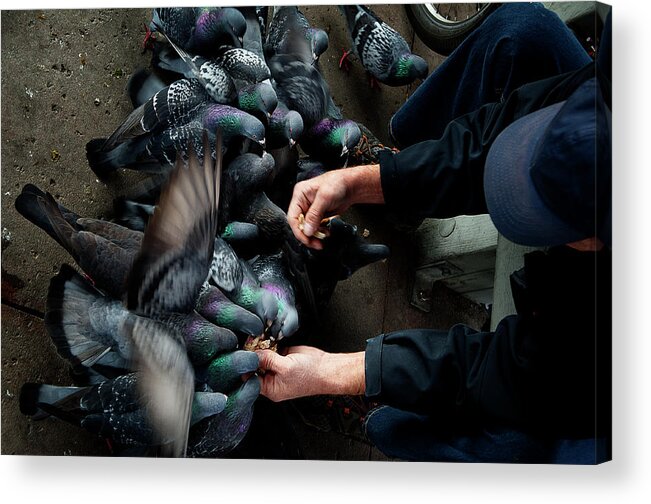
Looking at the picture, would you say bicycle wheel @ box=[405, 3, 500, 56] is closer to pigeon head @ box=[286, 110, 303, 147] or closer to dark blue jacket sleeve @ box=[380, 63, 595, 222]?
dark blue jacket sleeve @ box=[380, 63, 595, 222]

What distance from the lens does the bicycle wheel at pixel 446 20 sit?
1.59 m

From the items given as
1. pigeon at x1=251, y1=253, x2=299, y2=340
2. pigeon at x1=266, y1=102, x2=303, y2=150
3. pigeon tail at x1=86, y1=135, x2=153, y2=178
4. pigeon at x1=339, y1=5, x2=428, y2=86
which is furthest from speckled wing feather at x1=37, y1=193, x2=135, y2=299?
pigeon at x1=339, y1=5, x2=428, y2=86

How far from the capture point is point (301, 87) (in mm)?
1650

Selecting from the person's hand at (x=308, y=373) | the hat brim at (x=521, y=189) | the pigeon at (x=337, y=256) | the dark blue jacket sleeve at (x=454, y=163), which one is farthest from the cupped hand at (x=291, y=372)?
the hat brim at (x=521, y=189)

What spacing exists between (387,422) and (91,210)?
2.37 ft

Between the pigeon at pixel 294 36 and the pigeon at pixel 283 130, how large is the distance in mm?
146

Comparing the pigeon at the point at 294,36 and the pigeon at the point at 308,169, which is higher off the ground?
the pigeon at the point at 294,36

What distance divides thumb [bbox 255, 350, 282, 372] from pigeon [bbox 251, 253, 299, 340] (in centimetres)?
3

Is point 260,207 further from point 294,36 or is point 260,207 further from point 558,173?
point 558,173

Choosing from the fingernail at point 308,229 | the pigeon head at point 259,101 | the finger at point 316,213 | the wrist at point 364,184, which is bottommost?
the fingernail at point 308,229

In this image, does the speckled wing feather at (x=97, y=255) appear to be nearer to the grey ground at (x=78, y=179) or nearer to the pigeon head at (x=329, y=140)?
the grey ground at (x=78, y=179)

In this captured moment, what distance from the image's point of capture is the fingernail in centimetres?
158

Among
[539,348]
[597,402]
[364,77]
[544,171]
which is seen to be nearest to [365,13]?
[364,77]

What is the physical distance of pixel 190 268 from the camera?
149 centimetres
